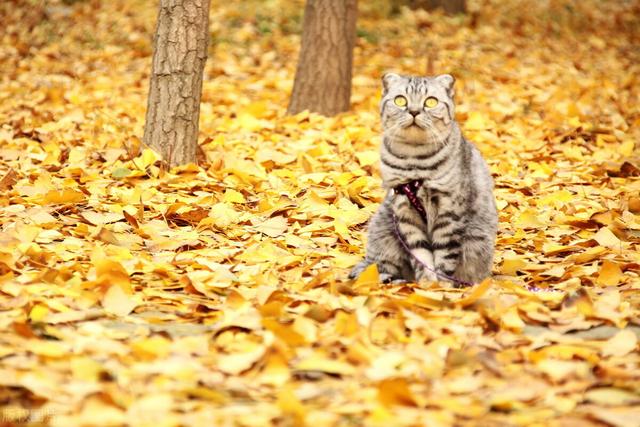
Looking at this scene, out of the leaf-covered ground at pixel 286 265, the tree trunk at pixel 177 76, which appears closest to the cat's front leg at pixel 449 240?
the leaf-covered ground at pixel 286 265

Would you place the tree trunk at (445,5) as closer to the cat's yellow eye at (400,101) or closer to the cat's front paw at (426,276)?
the cat's yellow eye at (400,101)

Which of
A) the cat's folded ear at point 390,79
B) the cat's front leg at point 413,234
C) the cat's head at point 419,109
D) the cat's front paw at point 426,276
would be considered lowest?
the cat's front paw at point 426,276

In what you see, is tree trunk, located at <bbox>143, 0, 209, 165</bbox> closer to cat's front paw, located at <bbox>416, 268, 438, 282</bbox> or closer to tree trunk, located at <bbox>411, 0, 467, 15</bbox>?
cat's front paw, located at <bbox>416, 268, 438, 282</bbox>

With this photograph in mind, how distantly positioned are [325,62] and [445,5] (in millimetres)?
4845

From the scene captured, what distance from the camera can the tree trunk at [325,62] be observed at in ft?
24.0

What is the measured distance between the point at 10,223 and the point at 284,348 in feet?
7.31

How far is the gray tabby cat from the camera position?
3.86 metres

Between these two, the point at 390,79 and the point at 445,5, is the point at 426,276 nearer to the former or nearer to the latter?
the point at 390,79

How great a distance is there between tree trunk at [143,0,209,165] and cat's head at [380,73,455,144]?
1.97m

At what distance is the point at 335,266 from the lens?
4.02 m

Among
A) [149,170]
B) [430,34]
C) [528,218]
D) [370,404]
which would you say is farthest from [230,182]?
[430,34]

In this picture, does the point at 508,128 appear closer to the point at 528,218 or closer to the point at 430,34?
the point at 528,218

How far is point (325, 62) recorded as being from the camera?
7316 millimetres

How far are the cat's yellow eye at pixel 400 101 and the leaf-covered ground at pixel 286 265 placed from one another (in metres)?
0.88
